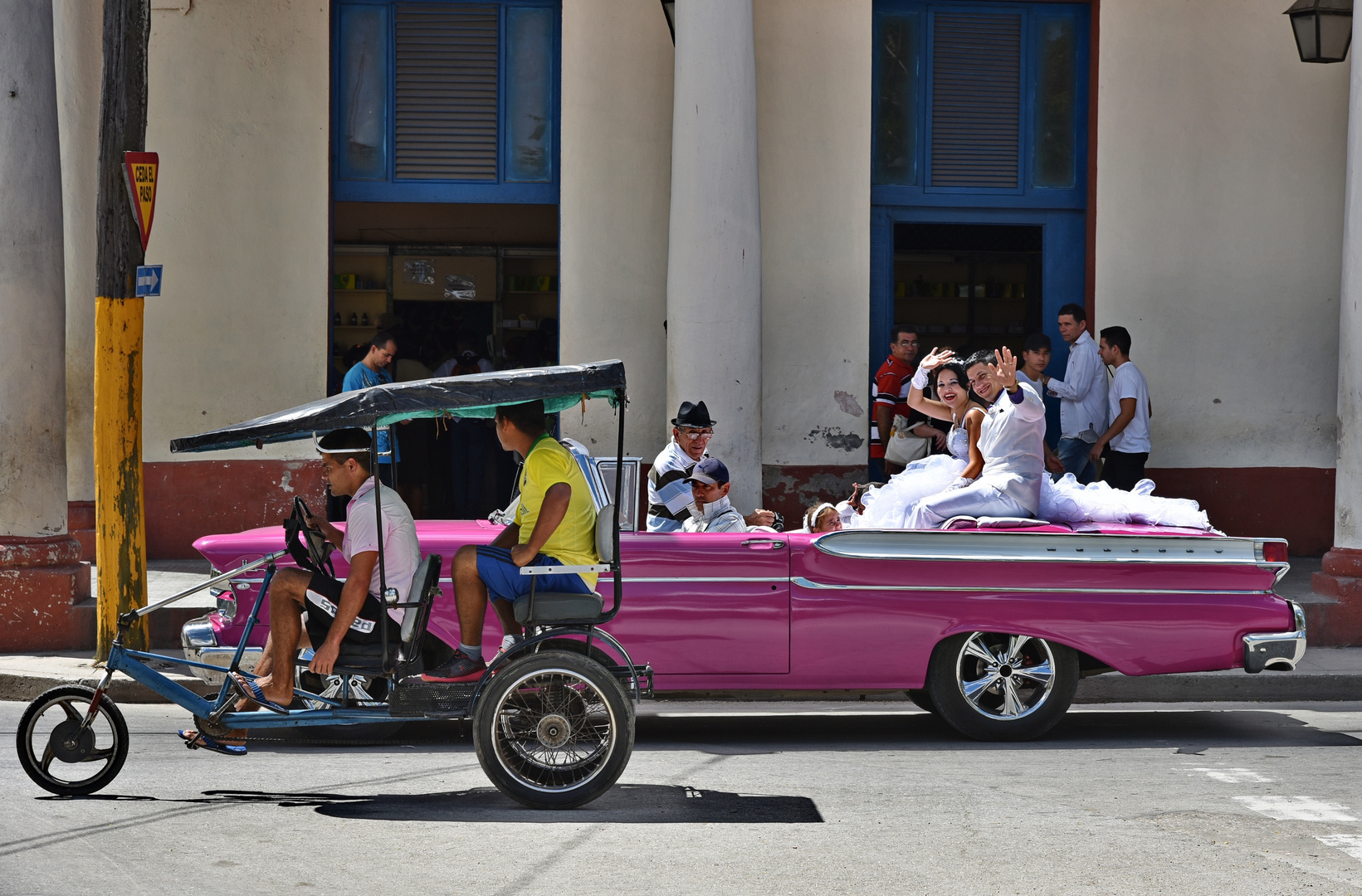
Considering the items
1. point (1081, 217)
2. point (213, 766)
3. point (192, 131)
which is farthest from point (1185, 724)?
point (192, 131)

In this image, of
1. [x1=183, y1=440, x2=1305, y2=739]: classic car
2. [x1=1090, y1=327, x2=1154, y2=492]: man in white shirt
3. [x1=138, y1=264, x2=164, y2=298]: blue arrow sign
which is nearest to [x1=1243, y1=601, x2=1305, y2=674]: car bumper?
[x1=183, y1=440, x2=1305, y2=739]: classic car

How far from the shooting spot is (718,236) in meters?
11.6

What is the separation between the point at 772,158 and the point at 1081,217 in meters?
3.03

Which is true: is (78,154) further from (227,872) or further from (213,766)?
(227,872)

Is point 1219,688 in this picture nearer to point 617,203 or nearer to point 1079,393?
point 1079,393

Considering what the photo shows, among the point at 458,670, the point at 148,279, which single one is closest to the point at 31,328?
the point at 148,279

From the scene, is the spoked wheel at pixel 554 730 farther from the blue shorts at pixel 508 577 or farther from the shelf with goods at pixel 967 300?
the shelf with goods at pixel 967 300

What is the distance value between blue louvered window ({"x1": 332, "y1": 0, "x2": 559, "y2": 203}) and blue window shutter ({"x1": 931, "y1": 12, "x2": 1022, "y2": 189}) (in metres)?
3.59

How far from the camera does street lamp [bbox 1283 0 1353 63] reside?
11609mm

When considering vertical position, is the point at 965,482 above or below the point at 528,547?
above

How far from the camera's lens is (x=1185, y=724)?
794cm

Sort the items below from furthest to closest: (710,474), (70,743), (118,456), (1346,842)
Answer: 1. (118,456)
2. (710,474)
3. (70,743)
4. (1346,842)

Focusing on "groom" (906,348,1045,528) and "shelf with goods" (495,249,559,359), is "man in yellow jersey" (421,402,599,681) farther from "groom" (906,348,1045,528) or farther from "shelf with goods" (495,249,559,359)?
"shelf with goods" (495,249,559,359)

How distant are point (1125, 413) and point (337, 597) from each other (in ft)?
25.3
